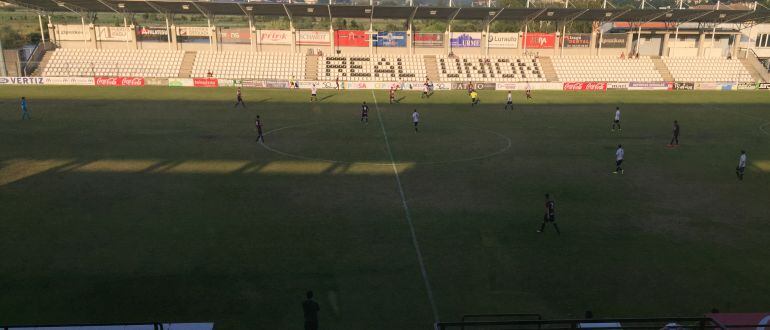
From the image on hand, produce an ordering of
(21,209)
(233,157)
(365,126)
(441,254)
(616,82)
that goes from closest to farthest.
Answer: (441,254), (21,209), (233,157), (365,126), (616,82)

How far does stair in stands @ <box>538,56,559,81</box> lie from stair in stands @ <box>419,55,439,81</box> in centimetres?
1462

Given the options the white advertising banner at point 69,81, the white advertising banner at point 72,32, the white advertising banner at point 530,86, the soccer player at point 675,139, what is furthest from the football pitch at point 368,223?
the white advertising banner at point 72,32

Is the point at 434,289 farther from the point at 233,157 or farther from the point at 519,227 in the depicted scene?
the point at 233,157

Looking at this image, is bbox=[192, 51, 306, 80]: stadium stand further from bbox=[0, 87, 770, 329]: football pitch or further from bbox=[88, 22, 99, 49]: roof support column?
bbox=[0, 87, 770, 329]: football pitch

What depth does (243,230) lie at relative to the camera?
55.1 feet

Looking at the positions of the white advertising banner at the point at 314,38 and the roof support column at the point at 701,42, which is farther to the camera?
the roof support column at the point at 701,42

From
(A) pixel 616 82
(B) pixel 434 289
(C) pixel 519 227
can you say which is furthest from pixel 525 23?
(B) pixel 434 289

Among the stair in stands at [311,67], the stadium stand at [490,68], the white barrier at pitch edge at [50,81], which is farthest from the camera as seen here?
the stadium stand at [490,68]

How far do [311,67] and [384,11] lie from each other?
11996 millimetres

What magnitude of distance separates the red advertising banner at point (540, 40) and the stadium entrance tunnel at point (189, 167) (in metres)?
54.4

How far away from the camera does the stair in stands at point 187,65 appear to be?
6456 cm

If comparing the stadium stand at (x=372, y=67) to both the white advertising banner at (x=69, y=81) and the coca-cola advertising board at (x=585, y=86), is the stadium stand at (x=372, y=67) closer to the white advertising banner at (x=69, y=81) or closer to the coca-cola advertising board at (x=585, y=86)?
the coca-cola advertising board at (x=585, y=86)

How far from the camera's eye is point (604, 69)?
70812mm

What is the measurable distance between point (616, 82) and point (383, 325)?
203 ft
